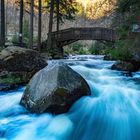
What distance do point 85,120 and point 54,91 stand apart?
3.82ft

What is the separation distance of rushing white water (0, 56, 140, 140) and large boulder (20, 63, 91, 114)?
0.65 ft

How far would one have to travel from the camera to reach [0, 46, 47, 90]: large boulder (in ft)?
45.1

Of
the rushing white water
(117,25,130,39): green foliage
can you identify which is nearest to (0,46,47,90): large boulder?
the rushing white water

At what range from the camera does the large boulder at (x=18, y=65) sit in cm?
1375

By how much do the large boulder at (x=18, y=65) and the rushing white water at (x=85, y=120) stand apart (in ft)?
8.16

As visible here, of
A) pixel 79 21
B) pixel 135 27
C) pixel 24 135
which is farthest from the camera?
pixel 79 21

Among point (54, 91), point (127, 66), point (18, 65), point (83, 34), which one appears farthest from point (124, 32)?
point (83, 34)

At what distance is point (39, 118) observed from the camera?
911 centimetres

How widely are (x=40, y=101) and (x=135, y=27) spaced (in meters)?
11.7

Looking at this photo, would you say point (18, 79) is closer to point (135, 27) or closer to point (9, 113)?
point (9, 113)

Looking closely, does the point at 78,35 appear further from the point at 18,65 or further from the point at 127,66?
the point at 18,65

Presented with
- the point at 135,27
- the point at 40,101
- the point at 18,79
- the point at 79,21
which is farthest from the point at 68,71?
the point at 79,21

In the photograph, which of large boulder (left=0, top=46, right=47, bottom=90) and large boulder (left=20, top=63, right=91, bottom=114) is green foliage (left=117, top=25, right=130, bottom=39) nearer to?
large boulder (left=0, top=46, right=47, bottom=90)

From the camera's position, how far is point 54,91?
9.32 meters
